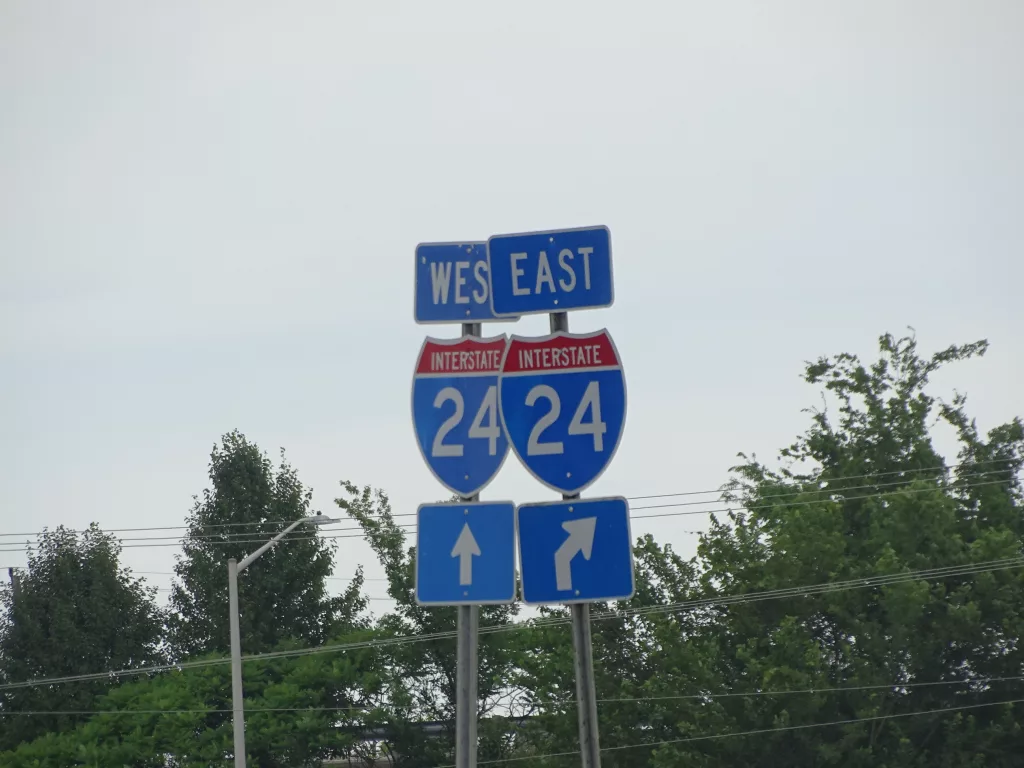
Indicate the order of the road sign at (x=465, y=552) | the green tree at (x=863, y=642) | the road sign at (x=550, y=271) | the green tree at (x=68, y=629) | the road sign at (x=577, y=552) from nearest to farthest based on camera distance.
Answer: the road sign at (x=577, y=552) < the road sign at (x=550, y=271) < the road sign at (x=465, y=552) < the green tree at (x=863, y=642) < the green tree at (x=68, y=629)

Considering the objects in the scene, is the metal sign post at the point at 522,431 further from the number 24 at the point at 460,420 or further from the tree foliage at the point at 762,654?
the tree foliage at the point at 762,654

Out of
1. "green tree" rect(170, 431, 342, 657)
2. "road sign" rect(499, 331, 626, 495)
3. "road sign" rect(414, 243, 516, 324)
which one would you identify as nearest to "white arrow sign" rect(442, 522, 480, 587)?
"road sign" rect(499, 331, 626, 495)

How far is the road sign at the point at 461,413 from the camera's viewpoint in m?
4.92

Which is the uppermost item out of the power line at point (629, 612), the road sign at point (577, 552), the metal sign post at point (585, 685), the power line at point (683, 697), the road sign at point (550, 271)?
the power line at point (629, 612)

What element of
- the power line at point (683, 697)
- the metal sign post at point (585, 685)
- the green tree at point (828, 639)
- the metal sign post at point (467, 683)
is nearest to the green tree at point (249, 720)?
the power line at point (683, 697)

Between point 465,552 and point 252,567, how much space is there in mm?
40289

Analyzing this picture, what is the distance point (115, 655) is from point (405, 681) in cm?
1145

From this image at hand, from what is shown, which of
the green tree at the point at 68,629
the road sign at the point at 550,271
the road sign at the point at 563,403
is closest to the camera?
the road sign at the point at 563,403

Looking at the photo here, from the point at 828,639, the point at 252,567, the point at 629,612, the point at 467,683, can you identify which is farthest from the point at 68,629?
the point at 467,683

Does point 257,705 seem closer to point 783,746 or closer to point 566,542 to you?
point 783,746

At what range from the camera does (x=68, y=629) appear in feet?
141

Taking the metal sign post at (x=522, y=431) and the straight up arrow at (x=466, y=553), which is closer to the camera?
the metal sign post at (x=522, y=431)

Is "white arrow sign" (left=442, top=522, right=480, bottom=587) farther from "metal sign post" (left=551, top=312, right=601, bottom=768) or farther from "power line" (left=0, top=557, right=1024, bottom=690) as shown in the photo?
"power line" (left=0, top=557, right=1024, bottom=690)

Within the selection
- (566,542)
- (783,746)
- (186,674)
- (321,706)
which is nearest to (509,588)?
(566,542)
